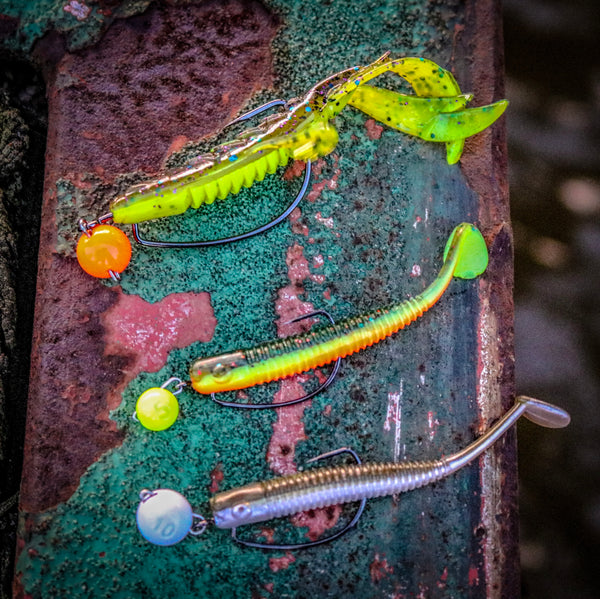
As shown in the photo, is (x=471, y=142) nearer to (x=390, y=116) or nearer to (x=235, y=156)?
(x=390, y=116)

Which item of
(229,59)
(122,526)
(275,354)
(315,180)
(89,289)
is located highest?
(229,59)

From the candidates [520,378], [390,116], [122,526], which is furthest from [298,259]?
[520,378]

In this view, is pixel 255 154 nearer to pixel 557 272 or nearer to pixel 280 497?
pixel 280 497

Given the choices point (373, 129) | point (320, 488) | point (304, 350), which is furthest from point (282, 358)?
point (373, 129)

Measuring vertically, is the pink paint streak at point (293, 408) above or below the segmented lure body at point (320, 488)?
above

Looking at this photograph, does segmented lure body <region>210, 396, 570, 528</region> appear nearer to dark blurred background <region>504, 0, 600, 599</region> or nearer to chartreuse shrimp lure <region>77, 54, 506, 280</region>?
chartreuse shrimp lure <region>77, 54, 506, 280</region>

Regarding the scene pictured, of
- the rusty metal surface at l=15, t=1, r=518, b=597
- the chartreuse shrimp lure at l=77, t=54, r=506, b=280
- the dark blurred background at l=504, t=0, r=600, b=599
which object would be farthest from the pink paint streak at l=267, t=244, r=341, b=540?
the dark blurred background at l=504, t=0, r=600, b=599

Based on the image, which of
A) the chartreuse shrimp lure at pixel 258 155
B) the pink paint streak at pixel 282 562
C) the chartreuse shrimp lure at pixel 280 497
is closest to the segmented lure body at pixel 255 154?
the chartreuse shrimp lure at pixel 258 155

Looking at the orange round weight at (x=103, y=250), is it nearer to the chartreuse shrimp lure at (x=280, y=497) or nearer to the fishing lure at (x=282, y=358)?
the fishing lure at (x=282, y=358)
